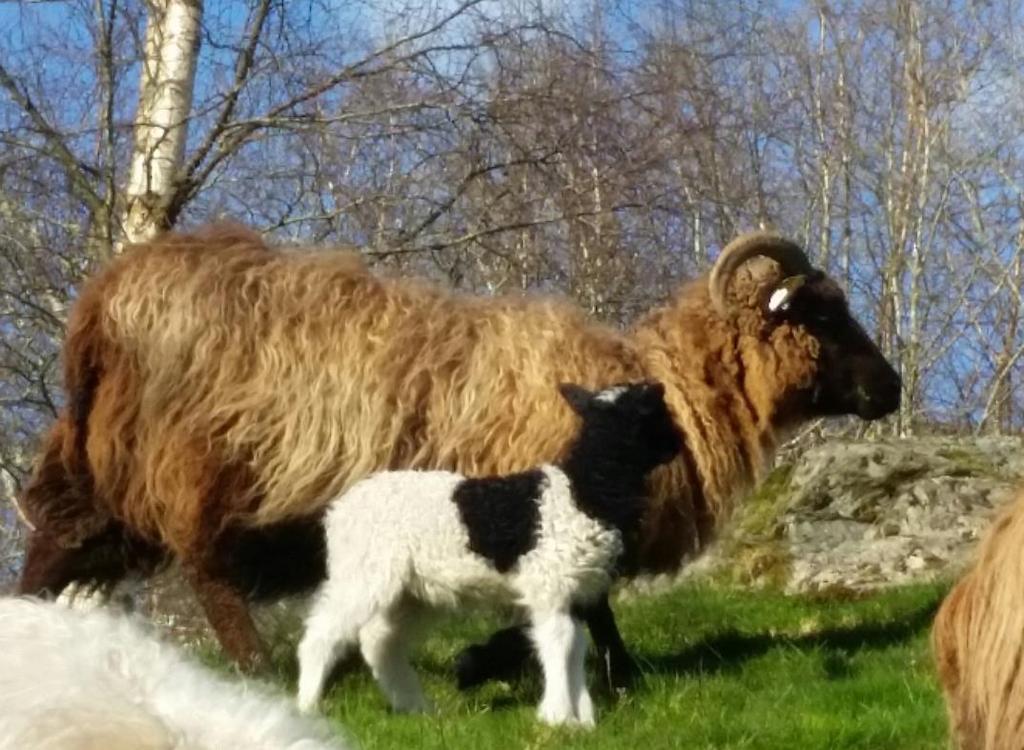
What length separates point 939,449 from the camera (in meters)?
11.7

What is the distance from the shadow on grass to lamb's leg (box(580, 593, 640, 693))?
178 millimetres

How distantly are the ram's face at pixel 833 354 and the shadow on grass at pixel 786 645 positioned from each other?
103 centimetres

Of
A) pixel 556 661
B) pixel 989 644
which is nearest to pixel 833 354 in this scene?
pixel 556 661

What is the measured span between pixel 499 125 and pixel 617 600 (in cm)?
284

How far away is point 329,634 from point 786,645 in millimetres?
2434

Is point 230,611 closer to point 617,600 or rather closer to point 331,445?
point 331,445

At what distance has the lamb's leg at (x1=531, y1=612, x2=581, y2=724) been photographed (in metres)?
6.89

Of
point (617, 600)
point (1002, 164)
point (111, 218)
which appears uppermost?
point (1002, 164)

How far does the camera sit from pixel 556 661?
22.7 feet

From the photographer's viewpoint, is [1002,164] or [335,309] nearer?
[335,309]

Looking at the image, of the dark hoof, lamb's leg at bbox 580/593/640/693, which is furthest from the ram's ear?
the dark hoof

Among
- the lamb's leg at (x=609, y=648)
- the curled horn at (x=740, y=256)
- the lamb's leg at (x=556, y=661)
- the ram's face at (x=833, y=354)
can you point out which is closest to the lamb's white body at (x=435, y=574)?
the lamb's leg at (x=556, y=661)

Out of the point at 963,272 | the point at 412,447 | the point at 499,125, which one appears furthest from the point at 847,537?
the point at 963,272

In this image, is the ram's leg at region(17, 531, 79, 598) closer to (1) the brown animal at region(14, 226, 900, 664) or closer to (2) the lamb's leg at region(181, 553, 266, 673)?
(1) the brown animal at region(14, 226, 900, 664)
